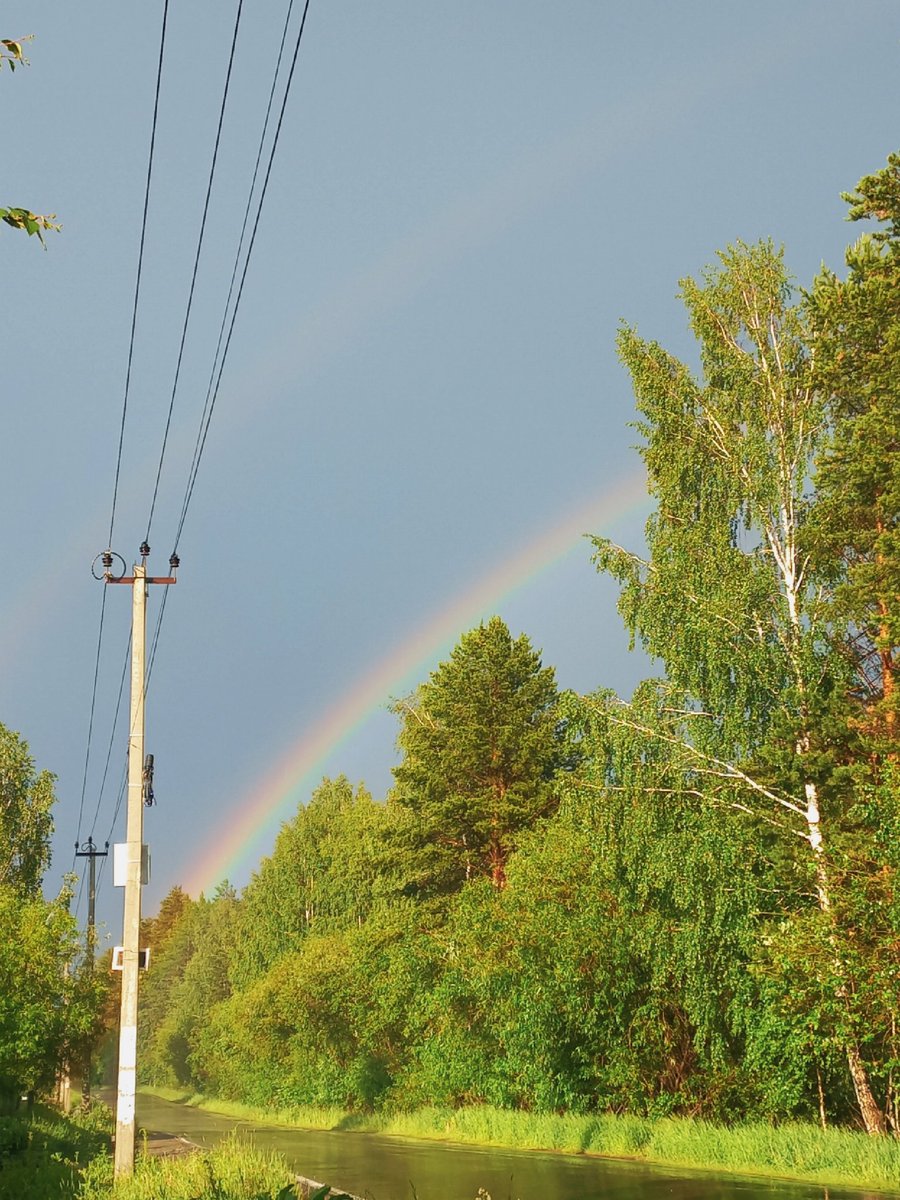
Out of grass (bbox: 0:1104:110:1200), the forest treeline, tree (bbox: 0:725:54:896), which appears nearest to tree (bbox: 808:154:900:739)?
the forest treeline

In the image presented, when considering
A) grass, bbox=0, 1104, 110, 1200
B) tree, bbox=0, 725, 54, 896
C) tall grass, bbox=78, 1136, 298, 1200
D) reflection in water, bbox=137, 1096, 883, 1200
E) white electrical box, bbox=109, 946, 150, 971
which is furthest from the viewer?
tree, bbox=0, 725, 54, 896

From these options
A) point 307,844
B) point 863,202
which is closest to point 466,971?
point 863,202

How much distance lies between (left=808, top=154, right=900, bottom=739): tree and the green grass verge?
791 cm

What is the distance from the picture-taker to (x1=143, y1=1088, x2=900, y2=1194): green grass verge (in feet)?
73.2

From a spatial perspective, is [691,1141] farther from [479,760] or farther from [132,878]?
[479,760]

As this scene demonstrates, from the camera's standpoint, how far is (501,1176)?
1003 inches

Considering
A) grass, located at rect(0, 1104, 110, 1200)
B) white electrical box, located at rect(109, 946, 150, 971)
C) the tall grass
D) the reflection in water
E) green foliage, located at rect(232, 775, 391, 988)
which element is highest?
green foliage, located at rect(232, 775, 391, 988)

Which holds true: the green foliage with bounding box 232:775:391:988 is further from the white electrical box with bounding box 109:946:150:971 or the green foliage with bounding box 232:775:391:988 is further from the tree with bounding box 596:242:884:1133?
the white electrical box with bounding box 109:946:150:971

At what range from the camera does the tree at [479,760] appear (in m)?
45.2

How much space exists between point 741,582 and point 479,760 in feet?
66.1

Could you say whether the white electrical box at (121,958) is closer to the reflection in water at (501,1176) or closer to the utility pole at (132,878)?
the utility pole at (132,878)

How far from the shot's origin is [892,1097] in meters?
28.2

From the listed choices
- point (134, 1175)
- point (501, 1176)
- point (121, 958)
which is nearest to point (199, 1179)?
point (134, 1175)

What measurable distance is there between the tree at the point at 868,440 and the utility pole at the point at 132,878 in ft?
47.3
